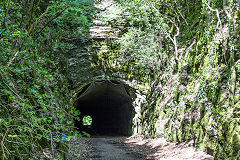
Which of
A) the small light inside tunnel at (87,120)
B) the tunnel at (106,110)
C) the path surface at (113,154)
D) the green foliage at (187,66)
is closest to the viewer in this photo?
the green foliage at (187,66)

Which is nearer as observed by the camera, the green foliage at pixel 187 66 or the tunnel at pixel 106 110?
the green foliage at pixel 187 66

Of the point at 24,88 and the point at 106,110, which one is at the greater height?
the point at 24,88

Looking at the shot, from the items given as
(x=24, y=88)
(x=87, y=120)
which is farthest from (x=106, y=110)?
(x=24, y=88)

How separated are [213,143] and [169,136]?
297cm

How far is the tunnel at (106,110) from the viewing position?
1666cm

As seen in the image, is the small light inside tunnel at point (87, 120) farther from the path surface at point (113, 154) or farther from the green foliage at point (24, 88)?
the green foliage at point (24, 88)

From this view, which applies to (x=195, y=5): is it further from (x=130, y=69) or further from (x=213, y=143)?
(x=213, y=143)

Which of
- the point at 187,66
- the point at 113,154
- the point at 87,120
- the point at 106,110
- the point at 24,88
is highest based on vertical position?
the point at 187,66

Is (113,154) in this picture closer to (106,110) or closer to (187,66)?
(187,66)

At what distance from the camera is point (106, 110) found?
2264cm

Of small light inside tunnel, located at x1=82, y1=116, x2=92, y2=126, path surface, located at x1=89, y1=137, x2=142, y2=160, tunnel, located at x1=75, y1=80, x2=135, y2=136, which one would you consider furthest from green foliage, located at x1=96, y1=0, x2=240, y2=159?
small light inside tunnel, located at x1=82, y1=116, x2=92, y2=126

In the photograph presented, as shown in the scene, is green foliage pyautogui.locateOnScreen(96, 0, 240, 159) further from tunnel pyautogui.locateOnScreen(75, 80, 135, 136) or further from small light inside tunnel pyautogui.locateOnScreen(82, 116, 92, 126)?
small light inside tunnel pyautogui.locateOnScreen(82, 116, 92, 126)

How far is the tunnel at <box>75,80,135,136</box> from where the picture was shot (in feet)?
54.6

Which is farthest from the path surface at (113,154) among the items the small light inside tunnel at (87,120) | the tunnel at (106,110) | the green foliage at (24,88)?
the small light inside tunnel at (87,120)
